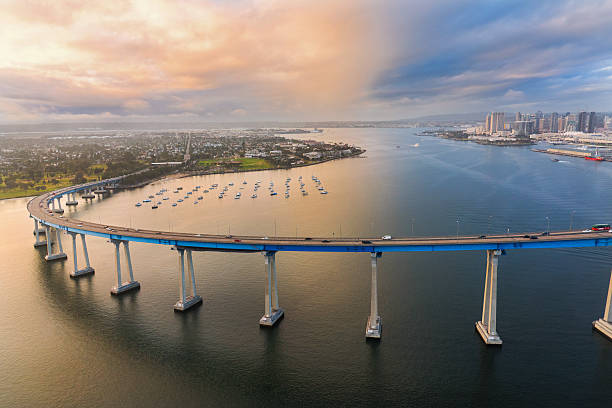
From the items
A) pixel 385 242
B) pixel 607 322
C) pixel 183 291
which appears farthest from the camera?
pixel 183 291

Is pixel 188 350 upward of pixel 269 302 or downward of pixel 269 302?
downward

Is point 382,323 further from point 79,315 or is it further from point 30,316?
point 30,316

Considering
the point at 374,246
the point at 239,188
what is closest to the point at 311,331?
the point at 374,246

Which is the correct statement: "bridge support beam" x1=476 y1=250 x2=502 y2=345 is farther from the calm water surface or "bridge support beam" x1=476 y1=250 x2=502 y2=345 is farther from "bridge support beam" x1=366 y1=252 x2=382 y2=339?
"bridge support beam" x1=366 y1=252 x2=382 y2=339

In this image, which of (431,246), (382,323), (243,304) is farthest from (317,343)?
(431,246)

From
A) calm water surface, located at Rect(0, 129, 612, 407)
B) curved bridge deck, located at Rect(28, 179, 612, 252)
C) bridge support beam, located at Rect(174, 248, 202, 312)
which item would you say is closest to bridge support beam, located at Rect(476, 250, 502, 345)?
calm water surface, located at Rect(0, 129, 612, 407)

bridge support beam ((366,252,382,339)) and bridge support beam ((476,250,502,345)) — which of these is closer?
bridge support beam ((476,250,502,345))

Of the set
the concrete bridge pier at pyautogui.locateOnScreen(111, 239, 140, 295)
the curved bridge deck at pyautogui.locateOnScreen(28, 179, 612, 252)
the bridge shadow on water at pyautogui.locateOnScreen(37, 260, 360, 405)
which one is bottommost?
the bridge shadow on water at pyautogui.locateOnScreen(37, 260, 360, 405)

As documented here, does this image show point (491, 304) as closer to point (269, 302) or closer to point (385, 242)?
point (385, 242)

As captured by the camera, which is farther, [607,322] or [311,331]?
[311,331]
